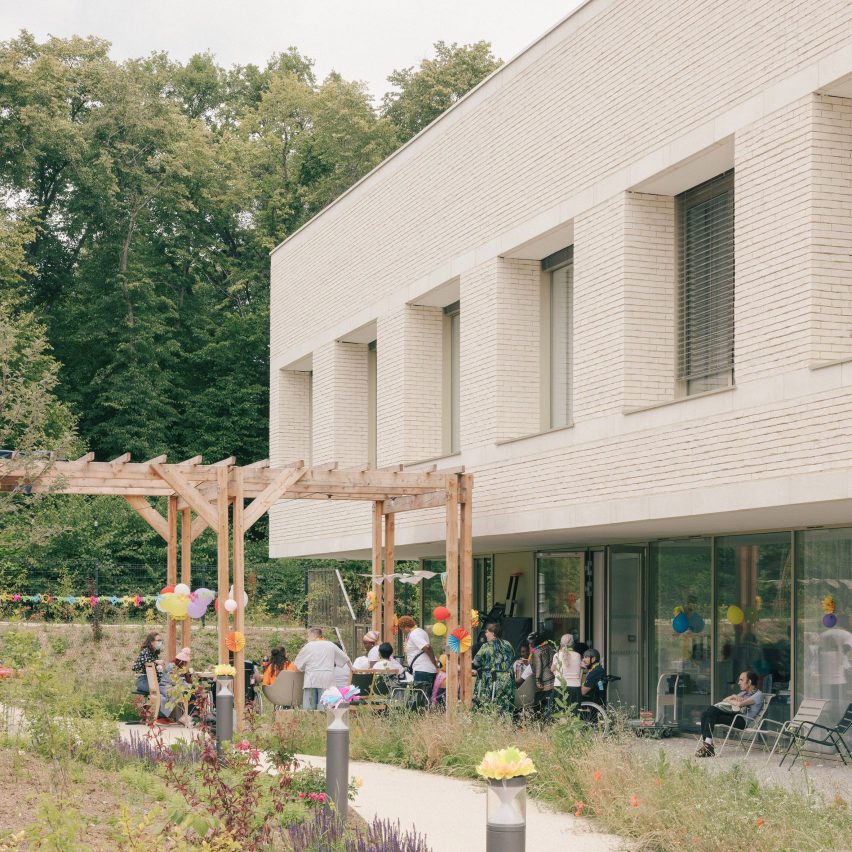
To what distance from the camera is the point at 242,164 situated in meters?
50.7

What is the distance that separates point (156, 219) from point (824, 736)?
3712 cm

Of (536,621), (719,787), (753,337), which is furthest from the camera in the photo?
(536,621)

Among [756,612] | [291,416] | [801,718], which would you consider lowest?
[801,718]

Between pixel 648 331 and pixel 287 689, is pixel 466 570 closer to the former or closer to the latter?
pixel 287 689

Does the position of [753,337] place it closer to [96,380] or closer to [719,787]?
A: [719,787]

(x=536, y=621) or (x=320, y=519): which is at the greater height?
(x=320, y=519)

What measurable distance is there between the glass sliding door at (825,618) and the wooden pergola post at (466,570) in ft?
13.6

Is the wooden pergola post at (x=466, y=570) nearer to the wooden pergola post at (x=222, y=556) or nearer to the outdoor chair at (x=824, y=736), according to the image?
the wooden pergola post at (x=222, y=556)

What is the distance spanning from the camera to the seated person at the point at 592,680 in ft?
57.6

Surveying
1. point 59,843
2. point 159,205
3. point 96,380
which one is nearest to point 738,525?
point 59,843

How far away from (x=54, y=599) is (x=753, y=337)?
2268 centimetres

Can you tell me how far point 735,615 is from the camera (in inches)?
656

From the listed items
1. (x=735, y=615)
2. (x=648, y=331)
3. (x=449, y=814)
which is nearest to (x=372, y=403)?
(x=648, y=331)

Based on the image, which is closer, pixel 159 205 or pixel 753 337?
pixel 753 337
